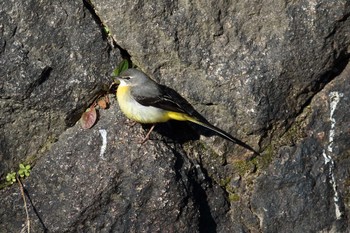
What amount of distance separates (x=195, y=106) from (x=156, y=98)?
478mm

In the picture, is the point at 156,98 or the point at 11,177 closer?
the point at 156,98

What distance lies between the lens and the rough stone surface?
6.92 m

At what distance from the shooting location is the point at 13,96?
6.87m

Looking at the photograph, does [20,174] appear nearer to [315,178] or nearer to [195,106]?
[195,106]

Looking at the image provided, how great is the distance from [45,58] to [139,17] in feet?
3.35

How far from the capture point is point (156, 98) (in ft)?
22.8

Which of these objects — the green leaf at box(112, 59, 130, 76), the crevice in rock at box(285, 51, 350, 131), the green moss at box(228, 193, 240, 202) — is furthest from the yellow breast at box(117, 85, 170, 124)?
the crevice in rock at box(285, 51, 350, 131)

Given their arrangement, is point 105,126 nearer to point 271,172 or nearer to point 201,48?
point 201,48

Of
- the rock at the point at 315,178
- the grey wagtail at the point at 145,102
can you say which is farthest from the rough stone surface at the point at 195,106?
the grey wagtail at the point at 145,102

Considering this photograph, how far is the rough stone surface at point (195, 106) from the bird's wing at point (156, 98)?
0.23 metres

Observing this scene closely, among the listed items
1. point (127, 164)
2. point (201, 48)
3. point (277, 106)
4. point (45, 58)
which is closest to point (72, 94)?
point (45, 58)

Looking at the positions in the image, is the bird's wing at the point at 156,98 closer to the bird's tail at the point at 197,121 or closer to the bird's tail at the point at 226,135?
the bird's tail at the point at 197,121

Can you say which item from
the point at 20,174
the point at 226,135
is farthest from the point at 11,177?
the point at 226,135

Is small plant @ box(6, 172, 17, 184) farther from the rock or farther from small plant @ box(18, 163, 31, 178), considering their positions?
the rock
